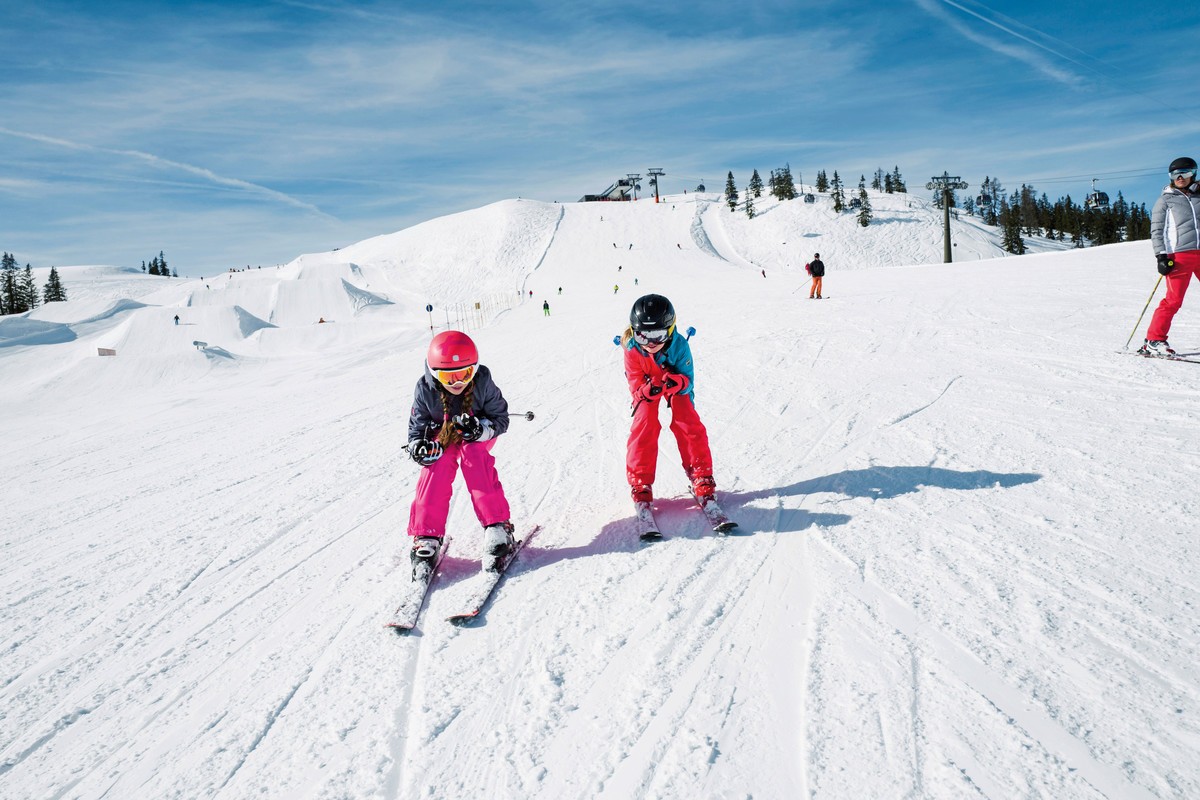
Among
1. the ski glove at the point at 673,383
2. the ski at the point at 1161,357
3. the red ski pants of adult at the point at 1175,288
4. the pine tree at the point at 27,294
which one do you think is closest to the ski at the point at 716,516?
the ski glove at the point at 673,383

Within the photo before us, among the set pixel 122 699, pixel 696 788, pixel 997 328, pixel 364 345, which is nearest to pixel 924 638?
pixel 696 788

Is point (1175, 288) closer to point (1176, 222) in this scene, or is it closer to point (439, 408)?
point (1176, 222)

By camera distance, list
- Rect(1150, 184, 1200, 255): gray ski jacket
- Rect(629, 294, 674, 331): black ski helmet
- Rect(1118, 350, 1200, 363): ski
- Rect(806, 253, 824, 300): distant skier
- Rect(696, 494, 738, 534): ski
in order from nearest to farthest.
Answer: Rect(696, 494, 738, 534): ski, Rect(629, 294, 674, 331): black ski helmet, Rect(1118, 350, 1200, 363): ski, Rect(1150, 184, 1200, 255): gray ski jacket, Rect(806, 253, 824, 300): distant skier

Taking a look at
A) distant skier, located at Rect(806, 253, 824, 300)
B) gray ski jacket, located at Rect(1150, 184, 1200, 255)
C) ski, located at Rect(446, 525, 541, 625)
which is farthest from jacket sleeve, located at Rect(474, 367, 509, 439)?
distant skier, located at Rect(806, 253, 824, 300)

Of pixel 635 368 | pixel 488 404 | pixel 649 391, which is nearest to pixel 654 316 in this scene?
pixel 635 368

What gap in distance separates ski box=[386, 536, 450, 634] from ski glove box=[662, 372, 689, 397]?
1949 millimetres

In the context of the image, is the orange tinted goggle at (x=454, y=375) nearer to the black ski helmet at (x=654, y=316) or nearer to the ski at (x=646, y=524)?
the black ski helmet at (x=654, y=316)

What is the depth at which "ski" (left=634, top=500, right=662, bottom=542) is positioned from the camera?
4012 mm

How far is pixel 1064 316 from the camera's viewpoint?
1031 cm

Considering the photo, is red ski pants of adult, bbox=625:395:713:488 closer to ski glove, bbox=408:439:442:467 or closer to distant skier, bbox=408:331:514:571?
distant skier, bbox=408:331:514:571

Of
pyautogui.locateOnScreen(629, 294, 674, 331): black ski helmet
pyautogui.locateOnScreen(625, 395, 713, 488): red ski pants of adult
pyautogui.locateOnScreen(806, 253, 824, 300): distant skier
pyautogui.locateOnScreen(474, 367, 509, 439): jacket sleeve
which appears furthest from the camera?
pyautogui.locateOnScreen(806, 253, 824, 300): distant skier

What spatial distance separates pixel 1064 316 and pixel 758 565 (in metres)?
10.0

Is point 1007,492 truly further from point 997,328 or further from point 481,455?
point 997,328

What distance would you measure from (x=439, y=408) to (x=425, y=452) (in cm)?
45
